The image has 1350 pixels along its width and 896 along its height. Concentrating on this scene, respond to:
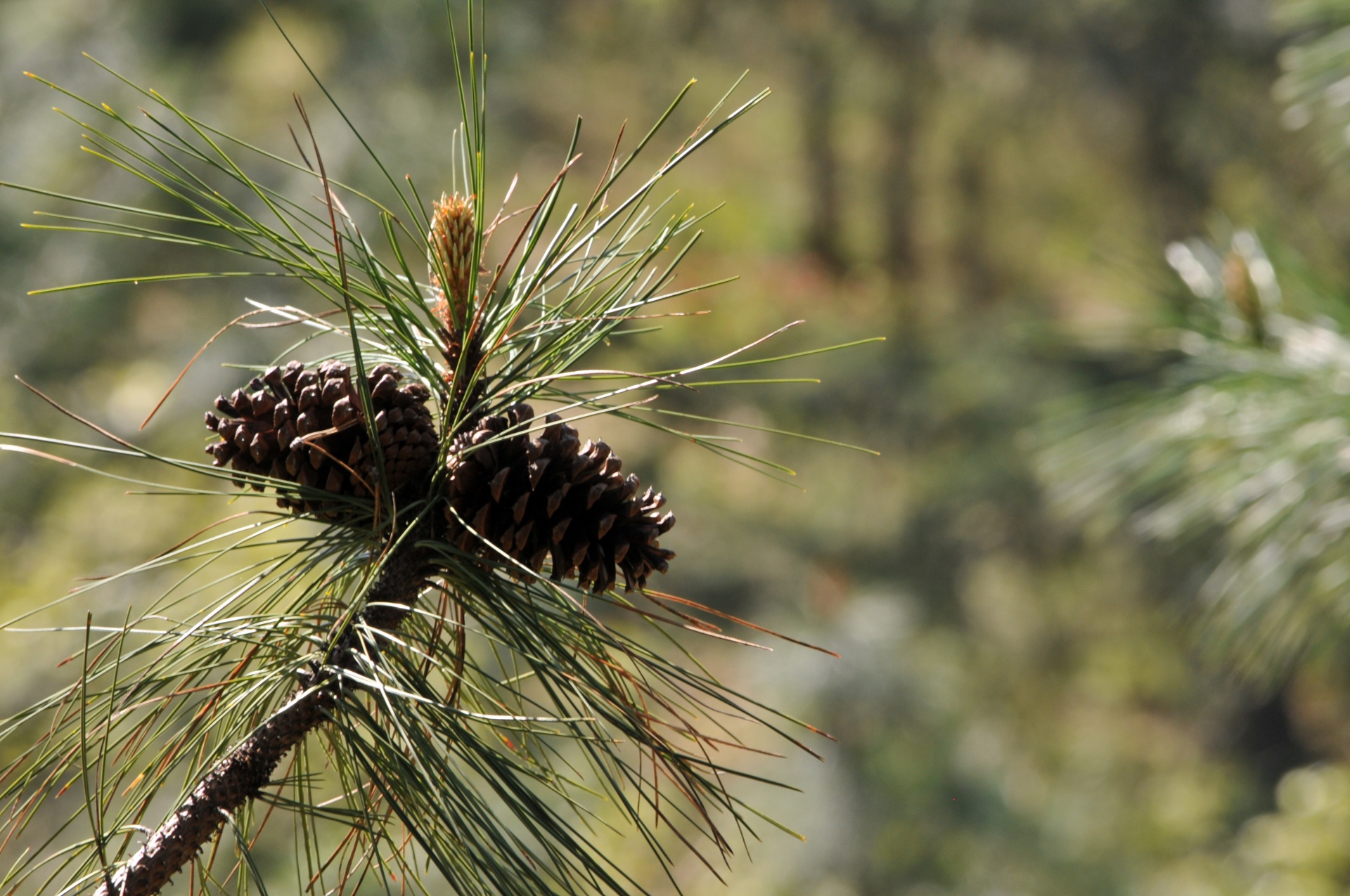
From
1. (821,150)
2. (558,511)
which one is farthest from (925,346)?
(558,511)

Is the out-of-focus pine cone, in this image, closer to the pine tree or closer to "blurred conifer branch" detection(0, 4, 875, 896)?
"blurred conifer branch" detection(0, 4, 875, 896)

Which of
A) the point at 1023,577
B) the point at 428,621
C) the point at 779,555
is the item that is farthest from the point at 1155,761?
the point at 428,621

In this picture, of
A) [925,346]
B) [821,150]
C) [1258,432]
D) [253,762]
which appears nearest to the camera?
[253,762]

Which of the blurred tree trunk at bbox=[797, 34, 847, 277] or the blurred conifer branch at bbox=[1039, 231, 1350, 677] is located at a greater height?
the blurred tree trunk at bbox=[797, 34, 847, 277]

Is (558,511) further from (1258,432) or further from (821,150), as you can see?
(821,150)

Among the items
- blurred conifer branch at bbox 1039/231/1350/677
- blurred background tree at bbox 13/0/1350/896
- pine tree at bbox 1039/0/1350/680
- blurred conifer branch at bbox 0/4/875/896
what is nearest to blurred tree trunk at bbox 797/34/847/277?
blurred background tree at bbox 13/0/1350/896

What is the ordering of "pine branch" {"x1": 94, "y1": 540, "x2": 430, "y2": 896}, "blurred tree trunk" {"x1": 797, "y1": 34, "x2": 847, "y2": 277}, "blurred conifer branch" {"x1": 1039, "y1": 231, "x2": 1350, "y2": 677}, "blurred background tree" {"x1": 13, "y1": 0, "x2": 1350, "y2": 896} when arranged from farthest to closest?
"blurred tree trunk" {"x1": 797, "y1": 34, "x2": 847, "y2": 277}
"blurred background tree" {"x1": 13, "y1": 0, "x2": 1350, "y2": 896}
"blurred conifer branch" {"x1": 1039, "y1": 231, "x2": 1350, "y2": 677}
"pine branch" {"x1": 94, "y1": 540, "x2": 430, "y2": 896}
